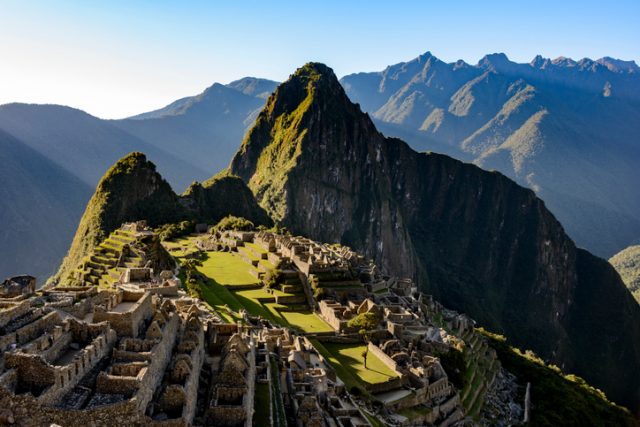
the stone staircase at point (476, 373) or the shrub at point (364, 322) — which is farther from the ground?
the shrub at point (364, 322)

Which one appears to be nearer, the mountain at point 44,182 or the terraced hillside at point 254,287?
the terraced hillside at point 254,287

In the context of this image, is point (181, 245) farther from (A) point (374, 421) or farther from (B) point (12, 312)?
(B) point (12, 312)

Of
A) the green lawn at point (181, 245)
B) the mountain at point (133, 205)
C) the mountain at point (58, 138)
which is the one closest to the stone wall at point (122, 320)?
the green lawn at point (181, 245)

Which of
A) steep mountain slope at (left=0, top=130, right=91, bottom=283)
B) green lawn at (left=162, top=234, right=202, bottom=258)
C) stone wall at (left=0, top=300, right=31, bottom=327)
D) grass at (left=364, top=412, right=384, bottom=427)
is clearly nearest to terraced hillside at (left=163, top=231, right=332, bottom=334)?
green lawn at (left=162, top=234, right=202, bottom=258)

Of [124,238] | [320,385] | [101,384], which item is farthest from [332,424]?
[124,238]

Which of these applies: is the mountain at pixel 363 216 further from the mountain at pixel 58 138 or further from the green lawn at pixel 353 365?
the green lawn at pixel 353 365

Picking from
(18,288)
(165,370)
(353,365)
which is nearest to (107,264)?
(18,288)

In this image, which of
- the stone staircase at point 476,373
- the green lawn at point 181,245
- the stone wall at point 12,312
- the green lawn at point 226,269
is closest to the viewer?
the stone wall at point 12,312
